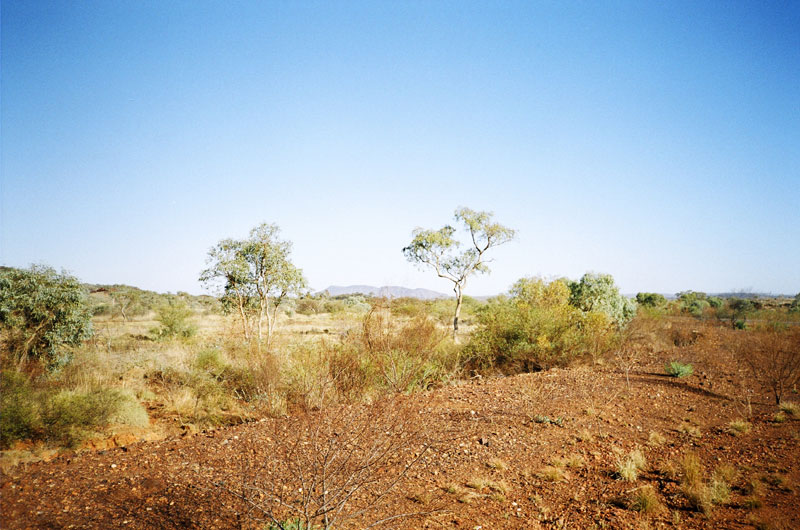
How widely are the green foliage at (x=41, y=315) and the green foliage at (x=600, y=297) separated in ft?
66.5

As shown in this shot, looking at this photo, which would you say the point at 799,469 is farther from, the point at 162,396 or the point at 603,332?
the point at 162,396

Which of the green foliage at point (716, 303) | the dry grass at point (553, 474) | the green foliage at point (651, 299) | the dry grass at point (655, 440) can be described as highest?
the green foliage at point (651, 299)

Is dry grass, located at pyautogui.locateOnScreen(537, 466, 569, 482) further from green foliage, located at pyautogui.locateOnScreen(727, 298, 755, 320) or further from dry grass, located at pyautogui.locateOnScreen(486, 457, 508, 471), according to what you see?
green foliage, located at pyautogui.locateOnScreen(727, 298, 755, 320)

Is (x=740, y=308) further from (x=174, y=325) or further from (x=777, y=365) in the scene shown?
(x=174, y=325)

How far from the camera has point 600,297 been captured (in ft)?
64.1

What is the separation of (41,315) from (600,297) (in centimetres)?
2208

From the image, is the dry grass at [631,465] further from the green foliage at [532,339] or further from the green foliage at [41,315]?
the green foliage at [41,315]

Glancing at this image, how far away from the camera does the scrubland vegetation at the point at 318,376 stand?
4.59 m

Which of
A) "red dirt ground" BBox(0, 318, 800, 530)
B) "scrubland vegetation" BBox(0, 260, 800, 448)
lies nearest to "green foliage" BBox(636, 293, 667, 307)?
"scrubland vegetation" BBox(0, 260, 800, 448)

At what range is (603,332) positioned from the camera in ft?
45.8

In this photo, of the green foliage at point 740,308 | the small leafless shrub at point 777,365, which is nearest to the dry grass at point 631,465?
the small leafless shrub at point 777,365

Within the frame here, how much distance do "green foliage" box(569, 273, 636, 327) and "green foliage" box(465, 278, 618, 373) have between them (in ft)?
19.1

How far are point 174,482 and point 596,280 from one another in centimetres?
2062

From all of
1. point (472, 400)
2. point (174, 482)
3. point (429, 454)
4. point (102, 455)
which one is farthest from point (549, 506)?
point (102, 455)
